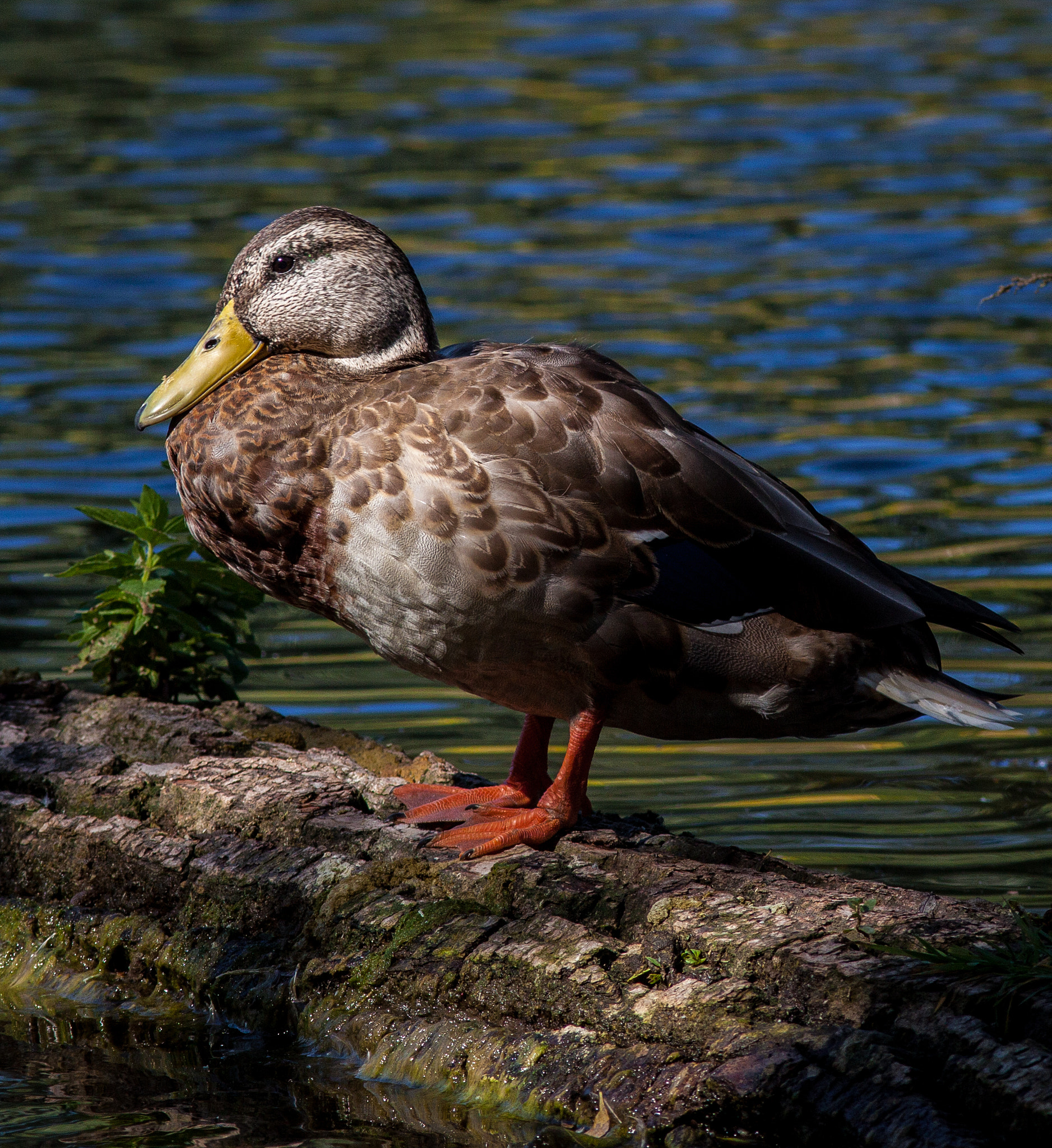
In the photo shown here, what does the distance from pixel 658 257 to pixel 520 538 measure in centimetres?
1007

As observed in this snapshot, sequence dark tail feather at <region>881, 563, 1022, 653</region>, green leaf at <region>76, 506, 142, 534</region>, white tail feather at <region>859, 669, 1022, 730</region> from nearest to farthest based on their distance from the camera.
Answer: white tail feather at <region>859, 669, 1022, 730</region> < dark tail feather at <region>881, 563, 1022, 653</region> < green leaf at <region>76, 506, 142, 534</region>

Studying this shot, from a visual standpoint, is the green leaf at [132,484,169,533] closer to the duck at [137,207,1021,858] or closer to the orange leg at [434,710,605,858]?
the duck at [137,207,1021,858]

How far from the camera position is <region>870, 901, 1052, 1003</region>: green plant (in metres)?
3.21

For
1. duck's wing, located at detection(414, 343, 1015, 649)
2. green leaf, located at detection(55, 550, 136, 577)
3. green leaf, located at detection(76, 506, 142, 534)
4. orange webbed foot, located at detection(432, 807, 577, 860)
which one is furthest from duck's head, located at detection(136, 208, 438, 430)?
orange webbed foot, located at detection(432, 807, 577, 860)

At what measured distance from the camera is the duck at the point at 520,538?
4.20m

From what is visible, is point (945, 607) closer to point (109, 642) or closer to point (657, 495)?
point (657, 495)

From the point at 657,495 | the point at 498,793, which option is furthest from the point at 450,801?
the point at 657,495

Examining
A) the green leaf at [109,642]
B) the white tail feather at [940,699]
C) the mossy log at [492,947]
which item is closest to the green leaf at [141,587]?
the green leaf at [109,642]

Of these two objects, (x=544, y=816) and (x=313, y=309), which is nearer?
(x=544, y=816)

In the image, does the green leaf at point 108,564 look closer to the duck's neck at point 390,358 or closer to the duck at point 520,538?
the duck at point 520,538

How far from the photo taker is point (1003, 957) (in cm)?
331

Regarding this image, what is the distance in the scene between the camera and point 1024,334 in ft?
39.2

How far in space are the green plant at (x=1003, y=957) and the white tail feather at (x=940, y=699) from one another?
3.34ft

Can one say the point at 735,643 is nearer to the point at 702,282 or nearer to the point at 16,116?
the point at 702,282
